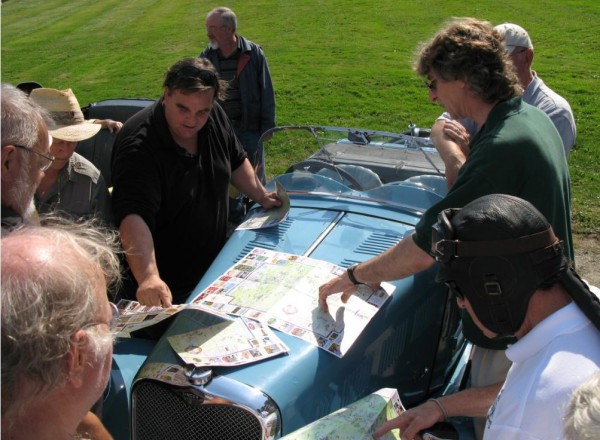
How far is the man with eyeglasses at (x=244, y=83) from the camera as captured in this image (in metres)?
6.67

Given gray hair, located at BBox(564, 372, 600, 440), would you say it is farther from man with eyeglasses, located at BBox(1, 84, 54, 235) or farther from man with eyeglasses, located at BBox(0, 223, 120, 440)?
man with eyeglasses, located at BBox(1, 84, 54, 235)

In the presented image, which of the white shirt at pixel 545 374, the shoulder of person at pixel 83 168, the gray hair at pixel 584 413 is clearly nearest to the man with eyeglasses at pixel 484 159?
the white shirt at pixel 545 374

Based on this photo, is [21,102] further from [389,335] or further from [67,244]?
[389,335]

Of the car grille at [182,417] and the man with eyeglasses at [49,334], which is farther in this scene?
the car grille at [182,417]

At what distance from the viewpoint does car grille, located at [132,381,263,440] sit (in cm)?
244

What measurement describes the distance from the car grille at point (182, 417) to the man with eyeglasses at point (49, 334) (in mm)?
930

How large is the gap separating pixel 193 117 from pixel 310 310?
123 cm

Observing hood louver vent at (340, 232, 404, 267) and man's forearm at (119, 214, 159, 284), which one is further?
hood louver vent at (340, 232, 404, 267)

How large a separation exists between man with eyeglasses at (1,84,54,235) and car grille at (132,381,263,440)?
32.5 inches

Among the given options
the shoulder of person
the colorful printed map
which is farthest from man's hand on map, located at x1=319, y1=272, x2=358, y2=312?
the shoulder of person

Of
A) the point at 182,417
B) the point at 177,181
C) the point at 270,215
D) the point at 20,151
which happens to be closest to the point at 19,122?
the point at 20,151

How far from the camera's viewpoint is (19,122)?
2.48 m

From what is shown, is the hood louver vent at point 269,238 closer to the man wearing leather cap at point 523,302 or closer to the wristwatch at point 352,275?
the wristwatch at point 352,275

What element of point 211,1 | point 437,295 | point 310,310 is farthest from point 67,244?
point 211,1
